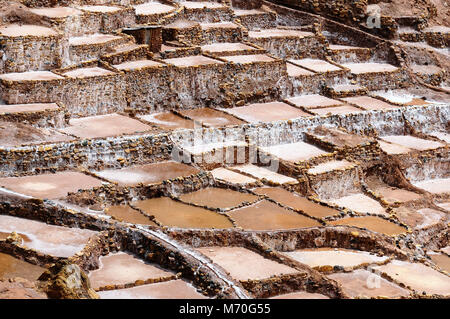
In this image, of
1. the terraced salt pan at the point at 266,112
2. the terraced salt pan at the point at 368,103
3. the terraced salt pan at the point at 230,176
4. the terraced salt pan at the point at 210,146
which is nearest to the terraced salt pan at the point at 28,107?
the terraced salt pan at the point at 210,146

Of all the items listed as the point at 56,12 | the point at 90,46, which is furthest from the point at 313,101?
the point at 56,12

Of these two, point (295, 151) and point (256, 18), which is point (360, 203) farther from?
point (256, 18)

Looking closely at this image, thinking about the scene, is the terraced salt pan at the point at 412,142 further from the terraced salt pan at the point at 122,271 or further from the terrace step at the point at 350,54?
the terraced salt pan at the point at 122,271

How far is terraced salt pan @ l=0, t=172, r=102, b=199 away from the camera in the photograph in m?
19.8

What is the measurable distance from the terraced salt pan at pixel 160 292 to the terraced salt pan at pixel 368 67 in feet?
49.2

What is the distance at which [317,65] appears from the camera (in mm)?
30266

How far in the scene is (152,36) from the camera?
91.7ft

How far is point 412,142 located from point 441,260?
6.23 metres

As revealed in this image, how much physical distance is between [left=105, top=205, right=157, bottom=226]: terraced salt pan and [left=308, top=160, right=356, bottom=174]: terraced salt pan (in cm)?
531

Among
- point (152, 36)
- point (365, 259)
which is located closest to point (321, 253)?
point (365, 259)

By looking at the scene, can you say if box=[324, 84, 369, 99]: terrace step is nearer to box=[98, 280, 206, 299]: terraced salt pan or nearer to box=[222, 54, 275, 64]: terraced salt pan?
box=[222, 54, 275, 64]: terraced salt pan

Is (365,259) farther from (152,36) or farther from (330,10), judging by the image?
(330,10)

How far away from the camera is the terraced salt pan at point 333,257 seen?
19422 mm

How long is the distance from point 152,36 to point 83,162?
730 centimetres
